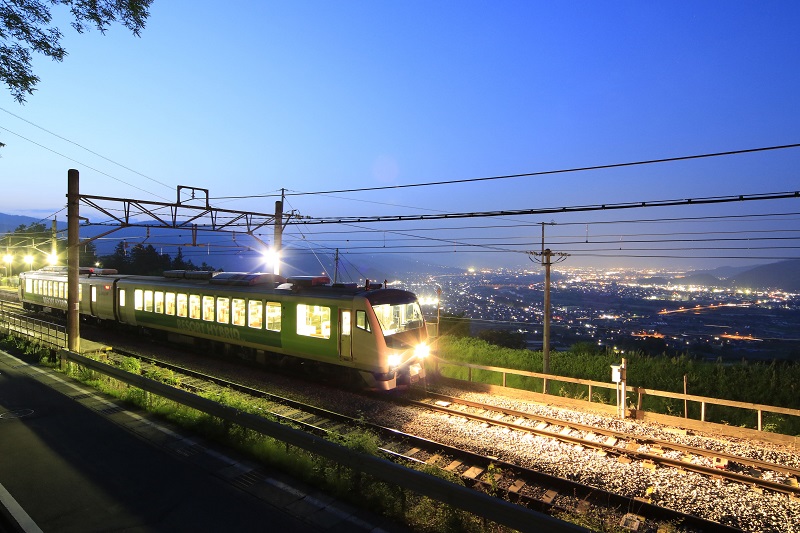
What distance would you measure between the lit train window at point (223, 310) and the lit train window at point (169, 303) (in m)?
3.14

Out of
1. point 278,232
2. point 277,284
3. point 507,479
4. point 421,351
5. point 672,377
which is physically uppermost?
point 278,232

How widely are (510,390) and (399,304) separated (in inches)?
161

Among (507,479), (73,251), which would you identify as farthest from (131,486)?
(73,251)

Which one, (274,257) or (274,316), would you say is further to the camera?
(274,257)

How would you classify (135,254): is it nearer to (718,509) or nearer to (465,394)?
(465,394)

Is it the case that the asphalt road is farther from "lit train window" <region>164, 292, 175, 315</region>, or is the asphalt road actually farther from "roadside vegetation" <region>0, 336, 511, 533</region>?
"lit train window" <region>164, 292, 175, 315</region>

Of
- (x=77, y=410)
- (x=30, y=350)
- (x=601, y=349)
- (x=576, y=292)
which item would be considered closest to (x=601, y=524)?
(x=77, y=410)

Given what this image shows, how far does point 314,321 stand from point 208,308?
217 inches

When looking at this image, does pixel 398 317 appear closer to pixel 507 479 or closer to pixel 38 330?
pixel 507 479

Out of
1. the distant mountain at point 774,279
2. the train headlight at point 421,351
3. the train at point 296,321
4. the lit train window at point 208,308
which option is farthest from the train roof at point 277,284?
the distant mountain at point 774,279

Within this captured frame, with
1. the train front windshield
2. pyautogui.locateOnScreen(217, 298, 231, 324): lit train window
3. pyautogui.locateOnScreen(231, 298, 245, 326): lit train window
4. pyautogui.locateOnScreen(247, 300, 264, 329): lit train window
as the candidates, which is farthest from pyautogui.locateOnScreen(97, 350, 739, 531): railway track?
pyautogui.locateOnScreen(217, 298, 231, 324): lit train window

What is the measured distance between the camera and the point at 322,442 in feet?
17.7

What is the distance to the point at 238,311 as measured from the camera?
14617mm

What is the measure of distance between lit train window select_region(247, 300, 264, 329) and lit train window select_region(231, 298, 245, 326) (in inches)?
12.7
